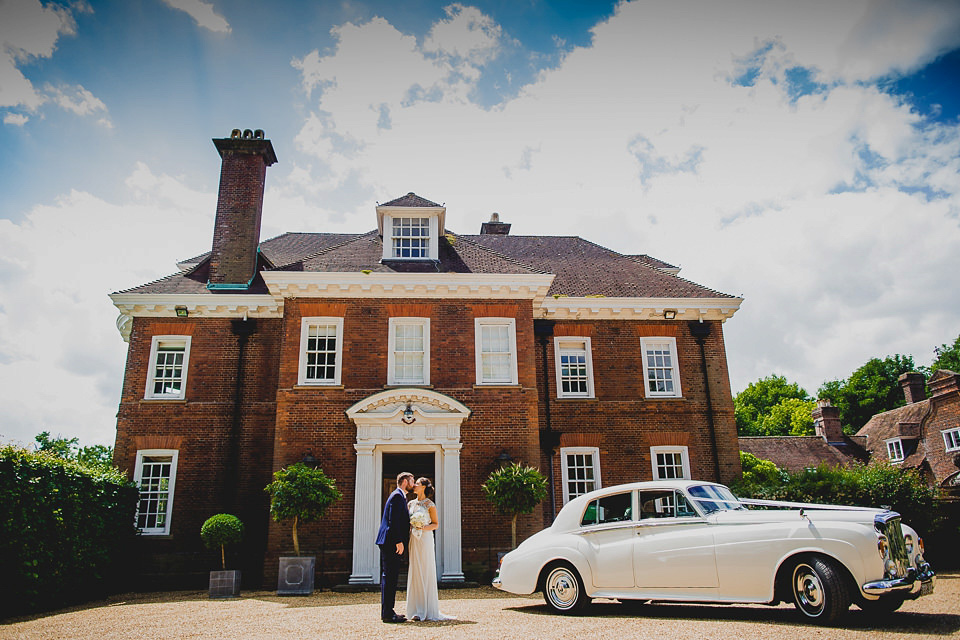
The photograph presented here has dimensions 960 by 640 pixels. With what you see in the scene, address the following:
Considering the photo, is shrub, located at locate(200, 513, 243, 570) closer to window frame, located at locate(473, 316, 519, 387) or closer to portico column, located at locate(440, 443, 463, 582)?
portico column, located at locate(440, 443, 463, 582)

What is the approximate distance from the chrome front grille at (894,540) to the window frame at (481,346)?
9.54m

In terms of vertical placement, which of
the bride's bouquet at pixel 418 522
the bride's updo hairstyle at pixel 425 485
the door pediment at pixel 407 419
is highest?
the door pediment at pixel 407 419

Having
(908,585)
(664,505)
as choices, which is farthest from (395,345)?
(908,585)

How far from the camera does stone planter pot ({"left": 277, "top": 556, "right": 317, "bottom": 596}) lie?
12.4 metres

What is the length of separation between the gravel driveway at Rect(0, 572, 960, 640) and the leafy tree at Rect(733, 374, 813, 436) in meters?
51.7

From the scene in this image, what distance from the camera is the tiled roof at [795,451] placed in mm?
35562

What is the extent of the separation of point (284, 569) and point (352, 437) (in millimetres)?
3452

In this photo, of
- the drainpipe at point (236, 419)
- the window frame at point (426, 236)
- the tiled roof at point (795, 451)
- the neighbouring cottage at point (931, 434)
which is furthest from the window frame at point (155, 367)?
the neighbouring cottage at point (931, 434)

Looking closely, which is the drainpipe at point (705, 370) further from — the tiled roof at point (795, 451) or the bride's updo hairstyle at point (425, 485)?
the tiled roof at point (795, 451)

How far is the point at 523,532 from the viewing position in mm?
14773

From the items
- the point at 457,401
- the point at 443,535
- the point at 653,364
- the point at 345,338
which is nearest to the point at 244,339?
the point at 345,338

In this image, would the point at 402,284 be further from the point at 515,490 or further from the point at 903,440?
the point at 903,440

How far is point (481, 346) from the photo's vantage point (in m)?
16.2

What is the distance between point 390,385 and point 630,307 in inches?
297
